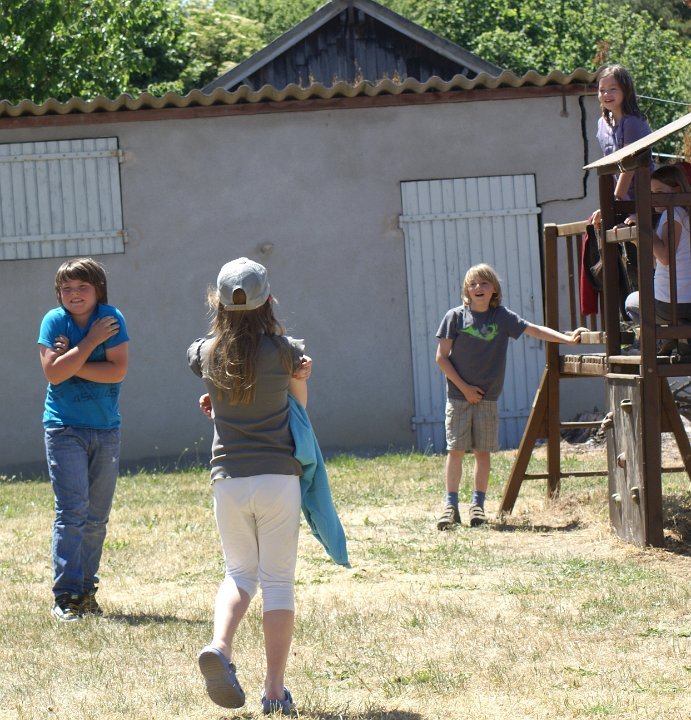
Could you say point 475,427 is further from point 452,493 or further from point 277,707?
point 277,707

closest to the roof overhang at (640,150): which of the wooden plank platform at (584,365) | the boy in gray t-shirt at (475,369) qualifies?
the wooden plank platform at (584,365)

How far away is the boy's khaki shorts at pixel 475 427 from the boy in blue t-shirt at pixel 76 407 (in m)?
2.54

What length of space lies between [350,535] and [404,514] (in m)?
0.78

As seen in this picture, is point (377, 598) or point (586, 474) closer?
point (377, 598)

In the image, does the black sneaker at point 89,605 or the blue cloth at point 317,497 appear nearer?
the blue cloth at point 317,497

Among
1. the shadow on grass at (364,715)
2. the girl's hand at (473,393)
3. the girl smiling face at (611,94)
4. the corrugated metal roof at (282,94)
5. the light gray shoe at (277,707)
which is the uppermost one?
the corrugated metal roof at (282,94)

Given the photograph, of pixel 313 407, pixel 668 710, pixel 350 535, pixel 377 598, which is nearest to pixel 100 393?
pixel 377 598

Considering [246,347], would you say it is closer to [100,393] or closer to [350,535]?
[100,393]

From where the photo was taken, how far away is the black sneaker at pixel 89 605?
17.8 ft

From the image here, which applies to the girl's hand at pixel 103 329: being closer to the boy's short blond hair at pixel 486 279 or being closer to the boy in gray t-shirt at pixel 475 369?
the boy in gray t-shirt at pixel 475 369

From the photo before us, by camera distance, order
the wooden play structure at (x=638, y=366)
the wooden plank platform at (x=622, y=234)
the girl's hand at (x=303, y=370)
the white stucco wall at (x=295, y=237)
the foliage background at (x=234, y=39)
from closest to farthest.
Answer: the girl's hand at (x=303, y=370), the wooden play structure at (x=638, y=366), the wooden plank platform at (x=622, y=234), the white stucco wall at (x=295, y=237), the foliage background at (x=234, y=39)

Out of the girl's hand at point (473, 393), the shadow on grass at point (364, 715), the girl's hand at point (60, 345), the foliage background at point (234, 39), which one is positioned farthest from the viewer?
the foliage background at point (234, 39)

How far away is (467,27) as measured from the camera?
31.4m

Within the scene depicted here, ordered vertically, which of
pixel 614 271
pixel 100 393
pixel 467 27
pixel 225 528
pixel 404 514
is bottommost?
pixel 404 514
